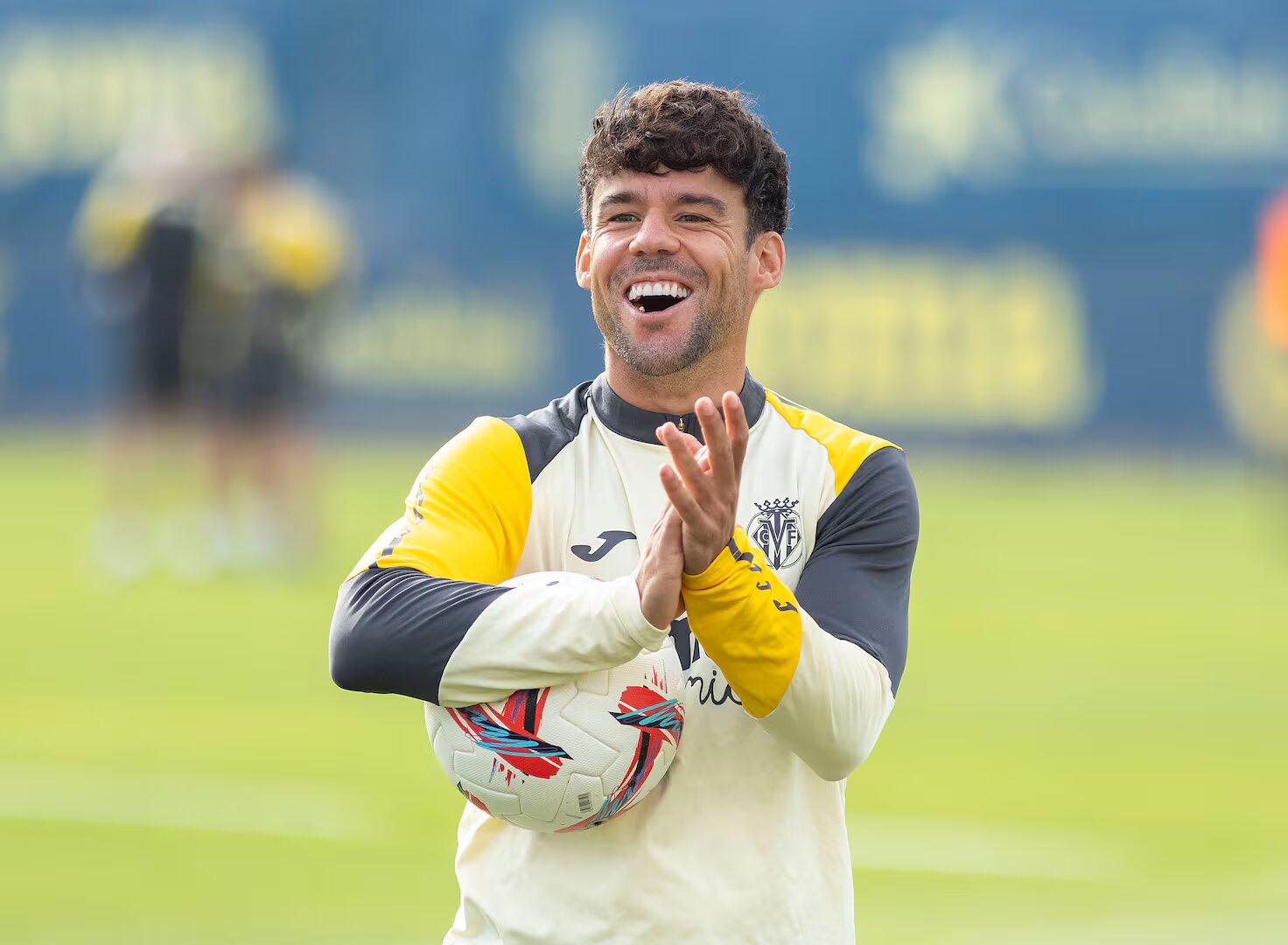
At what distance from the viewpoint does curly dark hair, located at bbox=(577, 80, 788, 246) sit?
3.17 metres

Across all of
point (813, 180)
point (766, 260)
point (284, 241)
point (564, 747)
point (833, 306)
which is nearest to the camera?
point (564, 747)

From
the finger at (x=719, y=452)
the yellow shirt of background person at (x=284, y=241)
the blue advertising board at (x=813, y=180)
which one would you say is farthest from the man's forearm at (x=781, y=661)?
the blue advertising board at (x=813, y=180)

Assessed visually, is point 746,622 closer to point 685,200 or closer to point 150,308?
point 685,200

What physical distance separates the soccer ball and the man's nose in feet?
1.67

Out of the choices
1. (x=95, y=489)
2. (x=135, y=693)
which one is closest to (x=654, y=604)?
(x=135, y=693)

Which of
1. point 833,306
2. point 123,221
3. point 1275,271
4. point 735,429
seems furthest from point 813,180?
point 735,429

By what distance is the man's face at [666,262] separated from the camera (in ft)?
10.4

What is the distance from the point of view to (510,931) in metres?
3.11

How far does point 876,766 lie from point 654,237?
6069mm

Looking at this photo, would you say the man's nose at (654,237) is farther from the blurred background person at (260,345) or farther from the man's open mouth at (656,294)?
the blurred background person at (260,345)

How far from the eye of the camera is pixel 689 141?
125 inches

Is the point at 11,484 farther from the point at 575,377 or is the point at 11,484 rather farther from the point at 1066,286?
the point at 1066,286

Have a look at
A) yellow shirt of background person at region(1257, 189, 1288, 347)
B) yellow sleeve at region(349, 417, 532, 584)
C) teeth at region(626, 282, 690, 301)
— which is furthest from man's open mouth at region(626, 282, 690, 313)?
yellow shirt of background person at region(1257, 189, 1288, 347)

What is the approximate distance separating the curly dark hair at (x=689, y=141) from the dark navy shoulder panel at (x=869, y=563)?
434 millimetres
